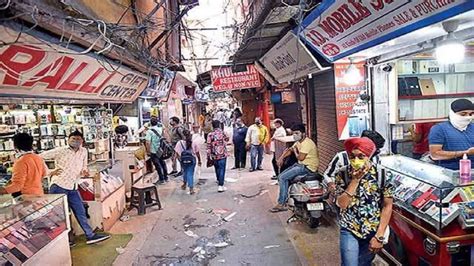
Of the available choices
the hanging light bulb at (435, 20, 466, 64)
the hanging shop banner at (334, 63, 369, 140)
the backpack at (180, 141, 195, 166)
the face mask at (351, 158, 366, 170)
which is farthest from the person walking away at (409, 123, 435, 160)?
the backpack at (180, 141, 195, 166)

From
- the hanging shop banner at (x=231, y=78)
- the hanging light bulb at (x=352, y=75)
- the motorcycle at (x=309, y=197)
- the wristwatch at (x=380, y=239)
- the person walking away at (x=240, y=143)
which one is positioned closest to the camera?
the wristwatch at (x=380, y=239)

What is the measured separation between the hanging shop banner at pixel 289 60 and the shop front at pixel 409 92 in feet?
1.36

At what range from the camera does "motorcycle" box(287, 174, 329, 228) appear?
6316 mm

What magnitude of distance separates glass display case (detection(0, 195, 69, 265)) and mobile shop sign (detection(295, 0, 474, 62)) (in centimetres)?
434

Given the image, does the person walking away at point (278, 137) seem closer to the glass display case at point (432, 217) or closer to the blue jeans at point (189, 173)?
the blue jeans at point (189, 173)

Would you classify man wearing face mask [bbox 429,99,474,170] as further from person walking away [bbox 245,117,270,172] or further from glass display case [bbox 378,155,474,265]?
person walking away [bbox 245,117,270,172]

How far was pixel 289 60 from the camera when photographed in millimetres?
7785

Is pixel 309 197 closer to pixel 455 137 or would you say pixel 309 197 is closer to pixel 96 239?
pixel 455 137

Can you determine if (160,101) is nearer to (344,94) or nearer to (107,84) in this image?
(107,84)

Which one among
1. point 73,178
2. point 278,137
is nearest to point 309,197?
point 278,137

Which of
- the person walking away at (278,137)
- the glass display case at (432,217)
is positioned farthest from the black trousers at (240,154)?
the glass display case at (432,217)

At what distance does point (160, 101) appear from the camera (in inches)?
601

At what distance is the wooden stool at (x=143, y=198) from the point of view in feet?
26.5

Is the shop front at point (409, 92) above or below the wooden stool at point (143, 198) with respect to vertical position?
above
